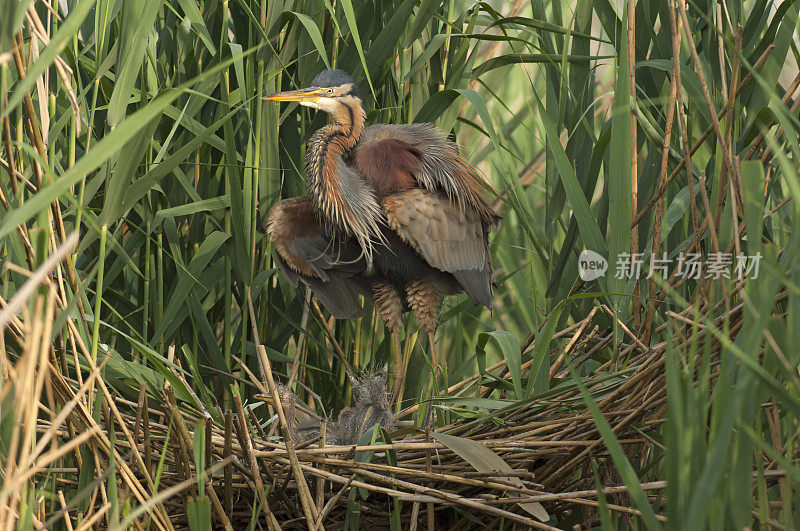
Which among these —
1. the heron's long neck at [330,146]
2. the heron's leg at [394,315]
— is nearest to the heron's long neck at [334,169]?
the heron's long neck at [330,146]

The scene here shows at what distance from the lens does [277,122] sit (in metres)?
2.16

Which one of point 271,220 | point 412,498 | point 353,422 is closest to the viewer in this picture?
point 412,498

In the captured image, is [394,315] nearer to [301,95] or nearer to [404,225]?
[404,225]

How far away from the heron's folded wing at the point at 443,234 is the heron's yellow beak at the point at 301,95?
38 centimetres

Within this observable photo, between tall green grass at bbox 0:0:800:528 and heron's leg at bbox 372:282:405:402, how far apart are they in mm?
105

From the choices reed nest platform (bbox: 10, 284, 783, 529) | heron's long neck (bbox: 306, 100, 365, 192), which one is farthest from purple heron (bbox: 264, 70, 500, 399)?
reed nest platform (bbox: 10, 284, 783, 529)

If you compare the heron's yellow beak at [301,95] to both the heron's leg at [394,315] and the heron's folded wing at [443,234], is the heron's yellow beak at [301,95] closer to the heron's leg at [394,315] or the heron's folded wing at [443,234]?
the heron's folded wing at [443,234]

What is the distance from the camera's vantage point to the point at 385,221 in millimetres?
2475

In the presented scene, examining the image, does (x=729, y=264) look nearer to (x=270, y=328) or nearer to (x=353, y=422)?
(x=353, y=422)

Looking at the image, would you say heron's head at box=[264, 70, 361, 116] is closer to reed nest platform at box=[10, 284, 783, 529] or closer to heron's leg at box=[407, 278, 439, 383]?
heron's leg at box=[407, 278, 439, 383]

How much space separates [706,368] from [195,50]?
162 centimetres

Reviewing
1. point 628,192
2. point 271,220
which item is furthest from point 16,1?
point 271,220

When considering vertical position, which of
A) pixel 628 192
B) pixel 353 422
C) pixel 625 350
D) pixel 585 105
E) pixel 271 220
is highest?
pixel 585 105

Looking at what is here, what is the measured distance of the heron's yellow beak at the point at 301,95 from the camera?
2092mm
